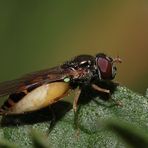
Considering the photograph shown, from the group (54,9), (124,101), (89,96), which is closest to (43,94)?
(89,96)

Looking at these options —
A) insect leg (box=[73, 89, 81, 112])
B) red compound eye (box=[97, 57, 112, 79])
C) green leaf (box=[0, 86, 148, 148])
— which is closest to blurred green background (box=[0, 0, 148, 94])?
red compound eye (box=[97, 57, 112, 79])

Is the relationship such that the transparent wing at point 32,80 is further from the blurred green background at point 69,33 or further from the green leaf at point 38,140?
the blurred green background at point 69,33

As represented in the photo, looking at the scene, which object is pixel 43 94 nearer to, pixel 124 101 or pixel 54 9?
pixel 124 101

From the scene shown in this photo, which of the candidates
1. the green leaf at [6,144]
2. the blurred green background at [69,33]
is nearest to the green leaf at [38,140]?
the green leaf at [6,144]

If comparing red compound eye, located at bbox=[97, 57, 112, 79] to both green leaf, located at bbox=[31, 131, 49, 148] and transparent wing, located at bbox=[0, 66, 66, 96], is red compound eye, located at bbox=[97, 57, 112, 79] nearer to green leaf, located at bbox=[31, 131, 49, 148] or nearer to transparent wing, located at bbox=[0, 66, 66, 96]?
transparent wing, located at bbox=[0, 66, 66, 96]

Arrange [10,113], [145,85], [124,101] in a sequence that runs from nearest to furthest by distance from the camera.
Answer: [124,101]
[10,113]
[145,85]

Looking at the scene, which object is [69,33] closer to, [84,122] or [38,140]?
[84,122]

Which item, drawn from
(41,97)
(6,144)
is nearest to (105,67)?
(41,97)
